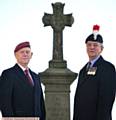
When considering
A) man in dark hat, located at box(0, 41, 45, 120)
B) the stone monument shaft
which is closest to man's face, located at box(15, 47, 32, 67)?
man in dark hat, located at box(0, 41, 45, 120)

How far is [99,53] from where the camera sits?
6.75 m

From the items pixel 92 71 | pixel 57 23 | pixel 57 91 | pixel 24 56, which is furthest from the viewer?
pixel 57 23

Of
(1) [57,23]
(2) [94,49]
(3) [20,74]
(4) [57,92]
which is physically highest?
(1) [57,23]

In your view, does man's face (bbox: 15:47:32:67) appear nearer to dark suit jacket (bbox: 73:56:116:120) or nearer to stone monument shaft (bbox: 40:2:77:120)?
dark suit jacket (bbox: 73:56:116:120)

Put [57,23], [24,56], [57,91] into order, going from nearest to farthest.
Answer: [24,56] < [57,91] < [57,23]

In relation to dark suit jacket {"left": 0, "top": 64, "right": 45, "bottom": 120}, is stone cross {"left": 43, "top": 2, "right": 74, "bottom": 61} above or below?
above

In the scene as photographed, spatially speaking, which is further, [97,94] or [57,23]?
[57,23]

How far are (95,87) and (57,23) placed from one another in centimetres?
336

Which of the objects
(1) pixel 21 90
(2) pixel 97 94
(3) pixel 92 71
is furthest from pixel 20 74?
(2) pixel 97 94

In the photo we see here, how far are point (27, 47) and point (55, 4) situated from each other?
3238mm

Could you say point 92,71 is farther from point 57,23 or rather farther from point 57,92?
point 57,23

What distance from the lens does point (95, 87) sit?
6609 mm

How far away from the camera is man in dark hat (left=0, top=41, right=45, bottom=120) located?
21.2 ft

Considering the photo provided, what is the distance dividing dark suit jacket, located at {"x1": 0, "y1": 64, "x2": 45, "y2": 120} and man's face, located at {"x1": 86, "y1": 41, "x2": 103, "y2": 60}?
Answer: 1019 mm
